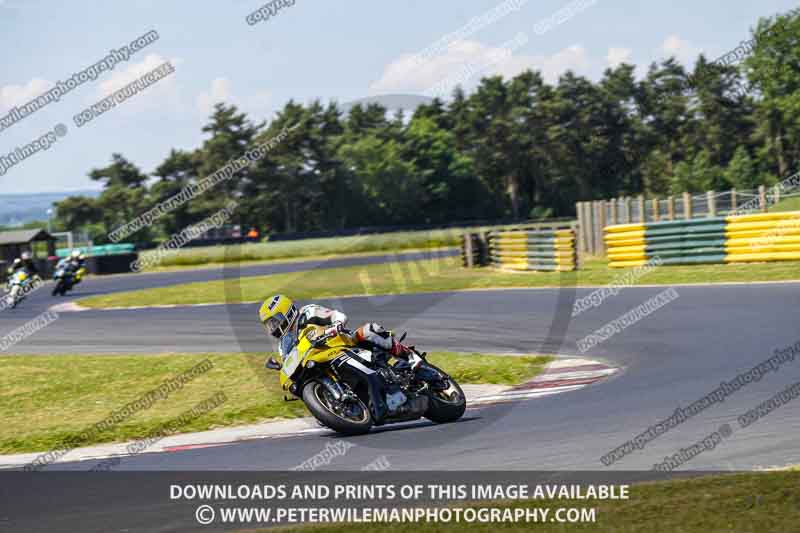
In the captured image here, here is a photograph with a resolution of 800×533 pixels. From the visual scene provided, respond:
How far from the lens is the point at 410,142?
101750 millimetres

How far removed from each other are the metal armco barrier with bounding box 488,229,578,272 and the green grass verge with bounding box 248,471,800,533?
2195cm

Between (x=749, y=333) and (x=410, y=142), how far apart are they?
8712 centimetres

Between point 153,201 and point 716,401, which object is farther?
point 153,201

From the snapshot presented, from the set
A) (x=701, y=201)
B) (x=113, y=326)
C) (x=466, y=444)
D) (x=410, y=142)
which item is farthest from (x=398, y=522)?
(x=410, y=142)

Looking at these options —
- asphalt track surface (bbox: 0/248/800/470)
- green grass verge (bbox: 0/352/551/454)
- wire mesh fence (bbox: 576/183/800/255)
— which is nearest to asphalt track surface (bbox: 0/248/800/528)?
asphalt track surface (bbox: 0/248/800/470)

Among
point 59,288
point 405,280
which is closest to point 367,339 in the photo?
point 405,280

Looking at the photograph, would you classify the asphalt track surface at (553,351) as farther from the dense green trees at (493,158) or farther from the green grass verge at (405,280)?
the dense green trees at (493,158)

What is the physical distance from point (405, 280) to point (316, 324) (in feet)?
76.1

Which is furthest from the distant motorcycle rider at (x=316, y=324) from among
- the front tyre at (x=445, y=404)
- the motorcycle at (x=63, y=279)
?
the motorcycle at (x=63, y=279)

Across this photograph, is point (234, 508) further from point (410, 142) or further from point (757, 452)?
point (410, 142)

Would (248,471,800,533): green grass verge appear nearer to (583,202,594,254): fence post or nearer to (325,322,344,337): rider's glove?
(325,322,344,337): rider's glove

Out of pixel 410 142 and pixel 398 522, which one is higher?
pixel 410 142

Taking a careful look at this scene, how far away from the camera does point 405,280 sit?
33.4m

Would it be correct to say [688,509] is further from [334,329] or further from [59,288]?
[59,288]
